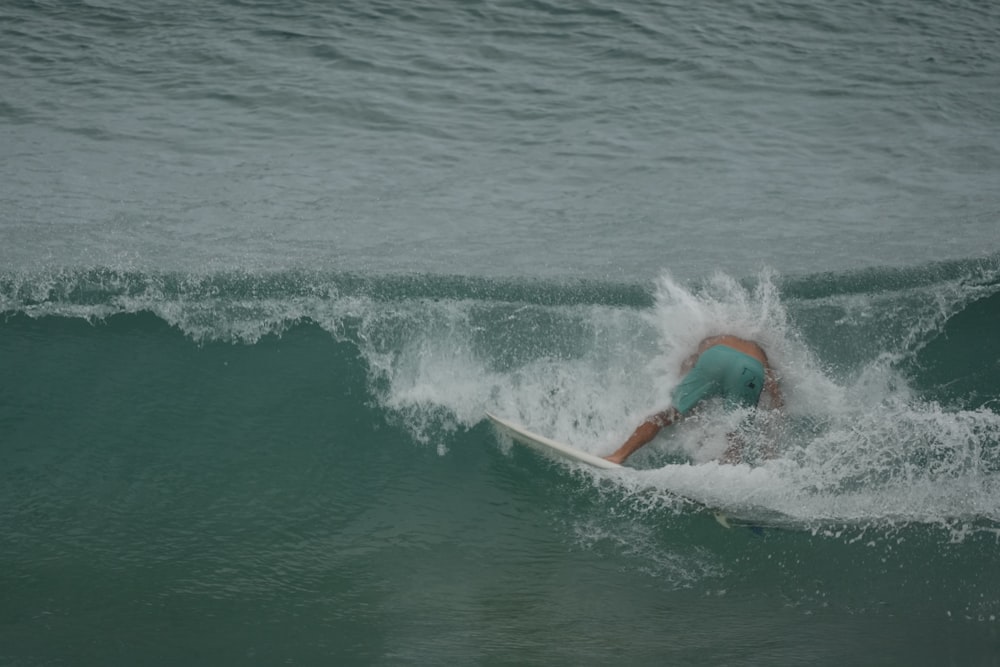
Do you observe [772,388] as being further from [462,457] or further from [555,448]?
[462,457]

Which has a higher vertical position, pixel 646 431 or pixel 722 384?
pixel 722 384

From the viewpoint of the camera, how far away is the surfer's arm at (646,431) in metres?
5.74

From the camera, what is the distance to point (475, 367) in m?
6.53

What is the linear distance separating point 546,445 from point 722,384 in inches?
41.8

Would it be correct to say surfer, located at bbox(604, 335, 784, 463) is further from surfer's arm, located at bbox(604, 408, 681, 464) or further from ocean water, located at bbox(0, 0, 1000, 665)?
ocean water, located at bbox(0, 0, 1000, 665)

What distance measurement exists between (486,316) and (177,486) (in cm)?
232

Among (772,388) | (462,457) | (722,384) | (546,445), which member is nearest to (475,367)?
(462,457)

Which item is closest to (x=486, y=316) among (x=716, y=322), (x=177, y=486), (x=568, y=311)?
(x=568, y=311)

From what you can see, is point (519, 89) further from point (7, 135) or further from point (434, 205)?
point (7, 135)

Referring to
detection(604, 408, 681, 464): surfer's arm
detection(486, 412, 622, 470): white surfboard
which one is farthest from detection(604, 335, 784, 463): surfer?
detection(486, 412, 622, 470): white surfboard

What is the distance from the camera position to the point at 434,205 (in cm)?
866

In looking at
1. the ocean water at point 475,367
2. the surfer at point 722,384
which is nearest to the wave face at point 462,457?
the ocean water at point 475,367

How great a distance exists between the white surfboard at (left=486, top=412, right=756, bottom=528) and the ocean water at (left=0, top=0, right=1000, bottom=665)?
6cm

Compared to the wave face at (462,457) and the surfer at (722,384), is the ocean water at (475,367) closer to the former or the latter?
the wave face at (462,457)
